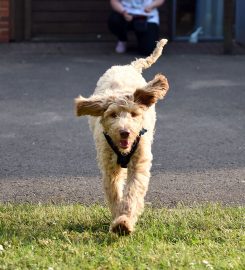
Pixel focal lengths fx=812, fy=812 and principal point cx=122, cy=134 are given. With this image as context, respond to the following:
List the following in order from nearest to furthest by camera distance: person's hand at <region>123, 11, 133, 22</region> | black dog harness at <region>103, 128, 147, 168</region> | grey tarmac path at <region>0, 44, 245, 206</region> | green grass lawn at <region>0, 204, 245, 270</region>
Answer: green grass lawn at <region>0, 204, 245, 270</region>, black dog harness at <region>103, 128, 147, 168</region>, grey tarmac path at <region>0, 44, 245, 206</region>, person's hand at <region>123, 11, 133, 22</region>

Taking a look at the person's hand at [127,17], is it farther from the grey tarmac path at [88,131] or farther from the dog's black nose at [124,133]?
the dog's black nose at [124,133]

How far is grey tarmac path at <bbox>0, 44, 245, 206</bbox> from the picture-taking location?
6941mm

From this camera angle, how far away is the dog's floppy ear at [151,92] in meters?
5.58

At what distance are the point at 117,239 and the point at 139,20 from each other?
837 centimetres

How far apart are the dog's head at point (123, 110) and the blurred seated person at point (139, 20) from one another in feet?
25.7

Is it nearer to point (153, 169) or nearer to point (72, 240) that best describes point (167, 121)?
point (153, 169)

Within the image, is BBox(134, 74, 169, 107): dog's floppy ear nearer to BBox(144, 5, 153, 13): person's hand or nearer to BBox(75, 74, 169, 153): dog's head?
BBox(75, 74, 169, 153): dog's head

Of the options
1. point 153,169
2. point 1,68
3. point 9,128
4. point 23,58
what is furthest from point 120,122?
point 23,58

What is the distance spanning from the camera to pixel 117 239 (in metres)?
5.45

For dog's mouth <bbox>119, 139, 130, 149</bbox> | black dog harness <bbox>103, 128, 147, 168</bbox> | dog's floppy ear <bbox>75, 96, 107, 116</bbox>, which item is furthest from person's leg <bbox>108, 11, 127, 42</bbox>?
dog's mouth <bbox>119, 139, 130, 149</bbox>

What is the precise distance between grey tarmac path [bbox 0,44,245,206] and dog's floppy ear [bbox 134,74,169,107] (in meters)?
1.22

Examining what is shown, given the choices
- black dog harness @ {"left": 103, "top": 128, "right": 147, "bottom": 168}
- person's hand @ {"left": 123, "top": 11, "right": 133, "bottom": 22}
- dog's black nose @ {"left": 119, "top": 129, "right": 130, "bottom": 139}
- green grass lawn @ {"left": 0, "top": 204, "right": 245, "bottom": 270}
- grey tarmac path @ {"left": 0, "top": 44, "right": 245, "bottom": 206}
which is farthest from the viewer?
person's hand @ {"left": 123, "top": 11, "right": 133, "bottom": 22}

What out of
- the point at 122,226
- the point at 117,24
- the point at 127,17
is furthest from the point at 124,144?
the point at 117,24

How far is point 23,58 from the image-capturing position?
13.5 m
